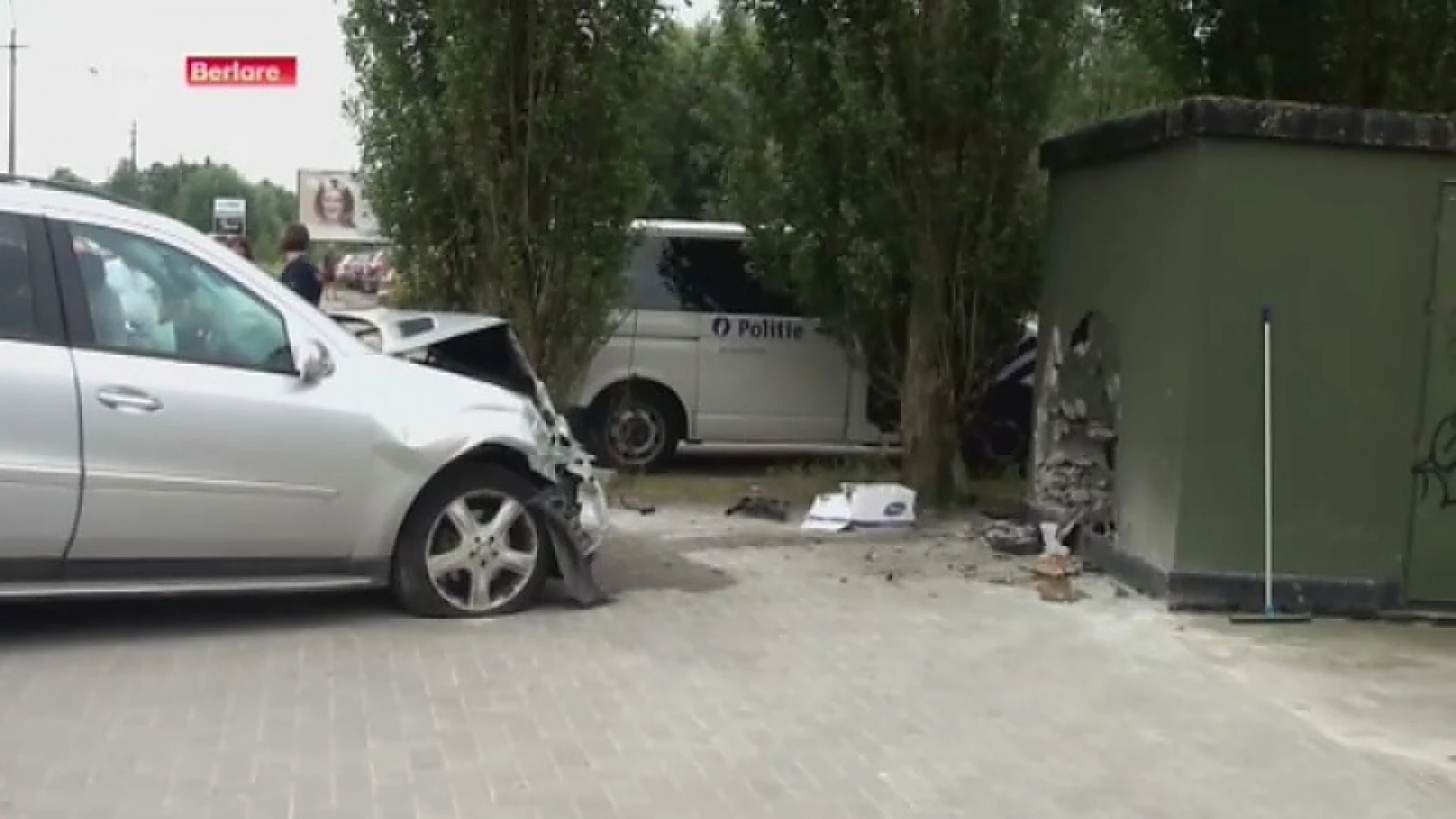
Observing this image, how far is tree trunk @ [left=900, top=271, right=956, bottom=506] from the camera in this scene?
12.2 m

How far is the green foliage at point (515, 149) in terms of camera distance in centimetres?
1130

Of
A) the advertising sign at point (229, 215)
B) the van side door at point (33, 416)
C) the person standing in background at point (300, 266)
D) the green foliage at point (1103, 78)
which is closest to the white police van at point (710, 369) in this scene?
the person standing in background at point (300, 266)

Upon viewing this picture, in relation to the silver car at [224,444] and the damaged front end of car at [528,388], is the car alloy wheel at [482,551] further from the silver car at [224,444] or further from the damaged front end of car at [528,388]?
the damaged front end of car at [528,388]

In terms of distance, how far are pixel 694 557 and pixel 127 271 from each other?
3864mm

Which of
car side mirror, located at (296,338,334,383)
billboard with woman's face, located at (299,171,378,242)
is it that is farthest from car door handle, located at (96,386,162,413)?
billboard with woman's face, located at (299,171,378,242)

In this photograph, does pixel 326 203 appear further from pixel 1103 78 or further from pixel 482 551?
pixel 482 551

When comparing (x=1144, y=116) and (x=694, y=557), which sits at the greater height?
(x=1144, y=116)

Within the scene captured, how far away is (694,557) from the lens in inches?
405

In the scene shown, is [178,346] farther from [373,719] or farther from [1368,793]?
[1368,793]

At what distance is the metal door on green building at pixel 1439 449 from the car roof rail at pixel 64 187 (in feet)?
20.3

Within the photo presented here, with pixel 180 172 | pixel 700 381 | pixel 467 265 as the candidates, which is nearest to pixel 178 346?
pixel 467 265

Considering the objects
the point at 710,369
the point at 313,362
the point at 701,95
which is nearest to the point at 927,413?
the point at 710,369

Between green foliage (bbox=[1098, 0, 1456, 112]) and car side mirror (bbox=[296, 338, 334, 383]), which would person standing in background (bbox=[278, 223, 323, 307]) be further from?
green foliage (bbox=[1098, 0, 1456, 112])

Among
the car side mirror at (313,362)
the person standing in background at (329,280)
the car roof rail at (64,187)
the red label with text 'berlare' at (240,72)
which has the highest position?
the red label with text 'berlare' at (240,72)
